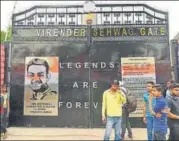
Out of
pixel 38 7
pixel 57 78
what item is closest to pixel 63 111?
pixel 57 78

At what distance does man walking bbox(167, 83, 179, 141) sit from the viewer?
716cm

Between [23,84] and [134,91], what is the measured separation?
145 inches

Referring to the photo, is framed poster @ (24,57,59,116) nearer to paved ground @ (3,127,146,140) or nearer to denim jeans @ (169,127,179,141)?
paved ground @ (3,127,146,140)

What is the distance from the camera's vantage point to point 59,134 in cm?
1202

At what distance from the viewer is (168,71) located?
44.4 ft


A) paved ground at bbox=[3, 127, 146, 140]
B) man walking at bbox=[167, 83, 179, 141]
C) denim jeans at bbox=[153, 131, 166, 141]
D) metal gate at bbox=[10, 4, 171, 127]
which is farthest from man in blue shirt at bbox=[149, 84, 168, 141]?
metal gate at bbox=[10, 4, 171, 127]

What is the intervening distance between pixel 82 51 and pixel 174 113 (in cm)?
677

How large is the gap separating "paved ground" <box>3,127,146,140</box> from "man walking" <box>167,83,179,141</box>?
4.25 m

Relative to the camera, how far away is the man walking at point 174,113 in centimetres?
716

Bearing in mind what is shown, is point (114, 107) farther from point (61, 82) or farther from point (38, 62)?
point (38, 62)

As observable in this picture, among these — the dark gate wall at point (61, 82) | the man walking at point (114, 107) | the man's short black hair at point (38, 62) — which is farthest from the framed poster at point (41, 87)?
the man walking at point (114, 107)

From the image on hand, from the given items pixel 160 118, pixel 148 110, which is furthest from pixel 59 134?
pixel 160 118

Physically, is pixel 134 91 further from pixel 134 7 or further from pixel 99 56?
pixel 134 7

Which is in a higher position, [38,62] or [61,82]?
[38,62]
